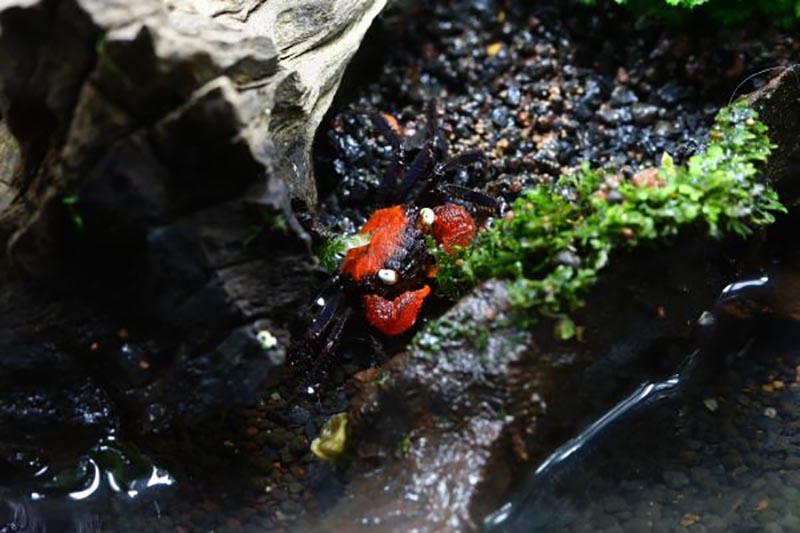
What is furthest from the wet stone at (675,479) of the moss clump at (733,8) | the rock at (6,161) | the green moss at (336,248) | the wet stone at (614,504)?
the rock at (6,161)

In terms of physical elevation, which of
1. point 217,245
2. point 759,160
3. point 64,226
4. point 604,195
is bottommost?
point 759,160

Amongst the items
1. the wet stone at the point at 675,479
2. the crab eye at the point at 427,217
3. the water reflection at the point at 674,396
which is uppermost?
the crab eye at the point at 427,217

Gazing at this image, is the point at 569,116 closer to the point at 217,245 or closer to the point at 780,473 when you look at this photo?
the point at 780,473

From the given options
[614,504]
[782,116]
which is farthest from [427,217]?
[782,116]

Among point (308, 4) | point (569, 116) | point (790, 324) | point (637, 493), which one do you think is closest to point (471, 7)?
point (569, 116)

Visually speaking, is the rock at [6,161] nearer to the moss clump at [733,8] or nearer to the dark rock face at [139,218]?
the dark rock face at [139,218]

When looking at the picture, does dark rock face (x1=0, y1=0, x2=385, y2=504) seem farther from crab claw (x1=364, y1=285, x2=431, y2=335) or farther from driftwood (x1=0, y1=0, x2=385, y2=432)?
crab claw (x1=364, y1=285, x2=431, y2=335)

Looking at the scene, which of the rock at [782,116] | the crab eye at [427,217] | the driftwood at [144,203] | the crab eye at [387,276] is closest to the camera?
the driftwood at [144,203]
